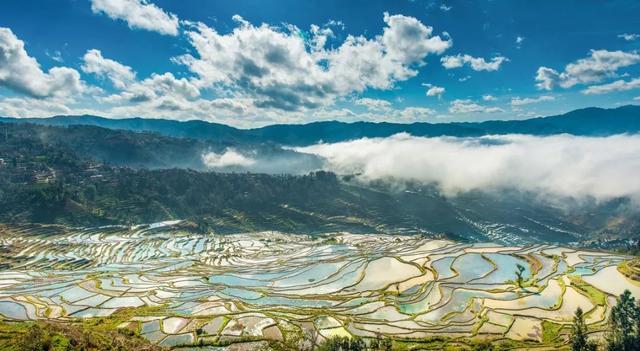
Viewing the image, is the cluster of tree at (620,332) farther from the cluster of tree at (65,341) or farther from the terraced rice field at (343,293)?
the cluster of tree at (65,341)

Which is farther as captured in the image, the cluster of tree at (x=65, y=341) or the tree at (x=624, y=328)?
the tree at (x=624, y=328)

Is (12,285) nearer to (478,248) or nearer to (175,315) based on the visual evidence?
(175,315)

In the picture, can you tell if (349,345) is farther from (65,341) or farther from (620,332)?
(65,341)

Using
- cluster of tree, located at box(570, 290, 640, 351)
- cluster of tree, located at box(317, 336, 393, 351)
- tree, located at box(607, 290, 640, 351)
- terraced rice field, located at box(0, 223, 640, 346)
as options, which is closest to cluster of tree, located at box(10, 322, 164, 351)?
terraced rice field, located at box(0, 223, 640, 346)

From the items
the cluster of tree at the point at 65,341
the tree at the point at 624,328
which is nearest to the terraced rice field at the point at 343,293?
the cluster of tree at the point at 65,341

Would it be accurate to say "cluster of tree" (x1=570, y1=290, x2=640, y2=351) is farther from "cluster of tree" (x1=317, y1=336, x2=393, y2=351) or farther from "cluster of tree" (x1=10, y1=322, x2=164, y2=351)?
"cluster of tree" (x1=10, y1=322, x2=164, y2=351)

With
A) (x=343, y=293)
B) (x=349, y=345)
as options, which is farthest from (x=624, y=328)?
(x=343, y=293)
